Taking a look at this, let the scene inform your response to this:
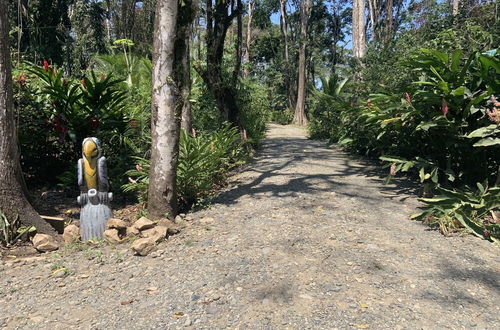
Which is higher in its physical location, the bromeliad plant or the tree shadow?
the bromeliad plant

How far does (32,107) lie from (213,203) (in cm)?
309

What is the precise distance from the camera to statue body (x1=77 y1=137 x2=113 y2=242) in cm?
421

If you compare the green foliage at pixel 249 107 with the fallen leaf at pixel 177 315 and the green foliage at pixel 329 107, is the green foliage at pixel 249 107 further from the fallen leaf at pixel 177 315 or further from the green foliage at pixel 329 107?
the fallen leaf at pixel 177 315

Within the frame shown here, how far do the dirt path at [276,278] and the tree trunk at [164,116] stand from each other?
467mm

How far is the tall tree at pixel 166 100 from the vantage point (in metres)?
4.08

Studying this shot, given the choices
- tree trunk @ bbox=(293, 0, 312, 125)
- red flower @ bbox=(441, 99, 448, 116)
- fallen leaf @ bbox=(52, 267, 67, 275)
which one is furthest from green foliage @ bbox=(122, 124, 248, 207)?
tree trunk @ bbox=(293, 0, 312, 125)

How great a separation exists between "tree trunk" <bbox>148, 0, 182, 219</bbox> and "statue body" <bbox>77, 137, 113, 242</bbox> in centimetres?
52

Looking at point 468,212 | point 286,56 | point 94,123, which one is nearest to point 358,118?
point 468,212

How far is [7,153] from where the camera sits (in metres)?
4.00

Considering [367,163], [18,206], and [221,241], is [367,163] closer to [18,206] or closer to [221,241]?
[221,241]

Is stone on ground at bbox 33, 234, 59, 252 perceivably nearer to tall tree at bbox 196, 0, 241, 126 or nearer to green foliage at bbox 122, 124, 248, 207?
green foliage at bbox 122, 124, 248, 207

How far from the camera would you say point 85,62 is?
24297mm

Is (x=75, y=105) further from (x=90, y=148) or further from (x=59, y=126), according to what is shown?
(x=90, y=148)

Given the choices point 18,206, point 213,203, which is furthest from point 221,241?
point 18,206
